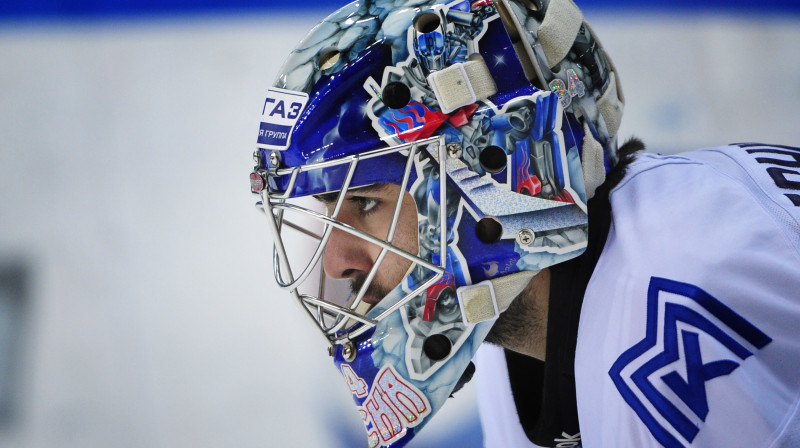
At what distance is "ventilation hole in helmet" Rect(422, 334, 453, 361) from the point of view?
3.57 feet

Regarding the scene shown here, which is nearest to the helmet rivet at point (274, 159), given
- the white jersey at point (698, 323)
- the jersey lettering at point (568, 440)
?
the white jersey at point (698, 323)

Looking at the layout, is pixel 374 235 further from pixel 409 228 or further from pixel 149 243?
pixel 149 243

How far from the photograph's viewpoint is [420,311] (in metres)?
1.08

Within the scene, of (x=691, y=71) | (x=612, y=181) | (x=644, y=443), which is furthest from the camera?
(x=691, y=71)

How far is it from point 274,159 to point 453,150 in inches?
10.1

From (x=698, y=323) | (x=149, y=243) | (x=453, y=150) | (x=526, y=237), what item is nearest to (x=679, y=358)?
(x=698, y=323)

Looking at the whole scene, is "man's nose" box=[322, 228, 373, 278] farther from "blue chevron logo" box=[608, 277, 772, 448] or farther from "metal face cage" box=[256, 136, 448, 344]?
"blue chevron logo" box=[608, 277, 772, 448]

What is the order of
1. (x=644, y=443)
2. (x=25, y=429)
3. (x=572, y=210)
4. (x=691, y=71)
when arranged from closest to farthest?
(x=644, y=443) → (x=572, y=210) → (x=25, y=429) → (x=691, y=71)

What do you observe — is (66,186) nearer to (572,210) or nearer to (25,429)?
(25,429)

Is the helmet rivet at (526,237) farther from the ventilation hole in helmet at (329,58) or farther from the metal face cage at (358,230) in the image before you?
the ventilation hole in helmet at (329,58)

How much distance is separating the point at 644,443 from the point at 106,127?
1597 mm

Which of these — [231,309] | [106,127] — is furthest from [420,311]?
[106,127]

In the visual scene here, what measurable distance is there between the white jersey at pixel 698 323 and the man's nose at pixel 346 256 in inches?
13.9

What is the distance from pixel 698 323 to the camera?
0.86m
